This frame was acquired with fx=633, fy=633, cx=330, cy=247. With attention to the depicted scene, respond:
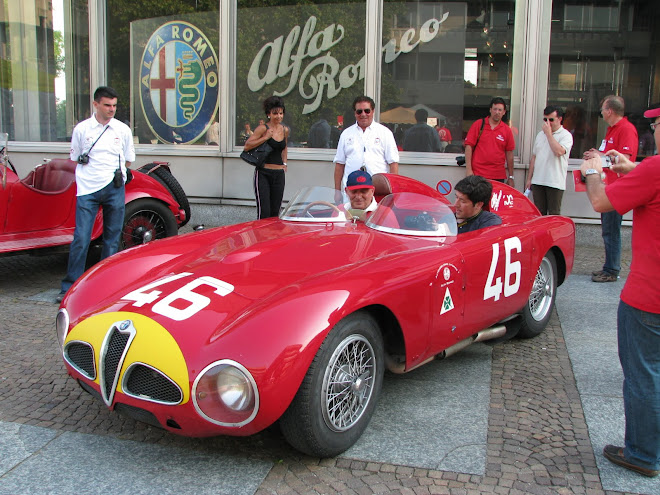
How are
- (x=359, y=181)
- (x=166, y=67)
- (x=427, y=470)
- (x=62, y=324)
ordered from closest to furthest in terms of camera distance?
(x=427, y=470) → (x=62, y=324) → (x=359, y=181) → (x=166, y=67)

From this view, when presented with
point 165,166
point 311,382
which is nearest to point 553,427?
point 311,382

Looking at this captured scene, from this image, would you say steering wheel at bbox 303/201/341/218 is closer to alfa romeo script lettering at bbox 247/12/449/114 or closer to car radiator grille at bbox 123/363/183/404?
car radiator grille at bbox 123/363/183/404

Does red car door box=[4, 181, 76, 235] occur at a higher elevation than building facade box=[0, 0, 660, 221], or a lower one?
lower

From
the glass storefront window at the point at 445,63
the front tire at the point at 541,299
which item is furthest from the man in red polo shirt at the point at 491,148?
the front tire at the point at 541,299

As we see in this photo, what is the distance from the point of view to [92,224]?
5969mm

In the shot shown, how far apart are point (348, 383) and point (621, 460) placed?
4.32 feet

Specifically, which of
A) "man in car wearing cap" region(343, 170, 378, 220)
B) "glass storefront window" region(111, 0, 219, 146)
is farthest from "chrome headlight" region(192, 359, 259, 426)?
"glass storefront window" region(111, 0, 219, 146)

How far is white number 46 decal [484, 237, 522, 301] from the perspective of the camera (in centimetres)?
393

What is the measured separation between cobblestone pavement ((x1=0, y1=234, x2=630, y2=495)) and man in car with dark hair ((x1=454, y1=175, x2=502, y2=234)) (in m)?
0.94

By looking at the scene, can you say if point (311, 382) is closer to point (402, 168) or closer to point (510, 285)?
point (510, 285)

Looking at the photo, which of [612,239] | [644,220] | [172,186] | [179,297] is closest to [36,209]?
[172,186]

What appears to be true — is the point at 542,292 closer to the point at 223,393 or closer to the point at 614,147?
the point at 614,147

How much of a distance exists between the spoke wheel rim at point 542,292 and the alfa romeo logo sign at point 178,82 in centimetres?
659

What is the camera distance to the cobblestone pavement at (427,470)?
2803 mm
